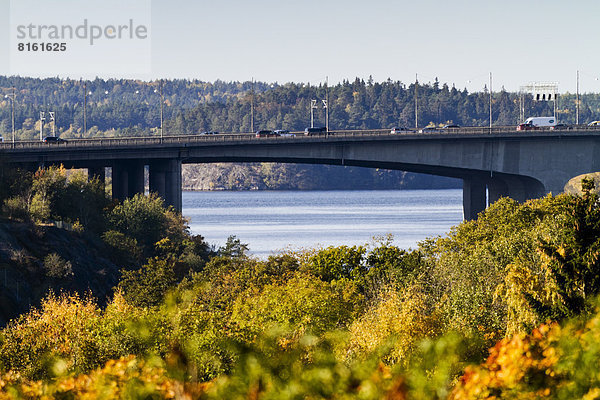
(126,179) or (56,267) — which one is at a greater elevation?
(126,179)

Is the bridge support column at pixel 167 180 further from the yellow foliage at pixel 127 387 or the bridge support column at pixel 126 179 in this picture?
the yellow foliage at pixel 127 387

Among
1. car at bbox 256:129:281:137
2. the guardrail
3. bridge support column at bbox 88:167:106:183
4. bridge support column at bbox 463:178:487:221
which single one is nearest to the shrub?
the guardrail

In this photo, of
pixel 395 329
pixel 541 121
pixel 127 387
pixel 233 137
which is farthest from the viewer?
pixel 541 121

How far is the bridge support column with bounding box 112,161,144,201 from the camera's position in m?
125

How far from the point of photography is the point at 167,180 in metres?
122

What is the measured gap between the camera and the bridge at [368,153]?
119125 mm

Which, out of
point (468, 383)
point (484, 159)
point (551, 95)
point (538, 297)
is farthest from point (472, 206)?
point (468, 383)

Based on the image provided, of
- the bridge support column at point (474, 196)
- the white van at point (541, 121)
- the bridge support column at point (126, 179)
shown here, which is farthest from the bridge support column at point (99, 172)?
the white van at point (541, 121)

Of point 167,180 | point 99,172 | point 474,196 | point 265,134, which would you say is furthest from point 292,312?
point 474,196

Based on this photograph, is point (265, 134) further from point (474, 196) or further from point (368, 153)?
point (474, 196)

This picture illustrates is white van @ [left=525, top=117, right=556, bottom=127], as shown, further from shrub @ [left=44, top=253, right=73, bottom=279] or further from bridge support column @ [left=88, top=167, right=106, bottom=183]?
shrub @ [left=44, top=253, right=73, bottom=279]

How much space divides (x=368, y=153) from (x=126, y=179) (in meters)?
32.5

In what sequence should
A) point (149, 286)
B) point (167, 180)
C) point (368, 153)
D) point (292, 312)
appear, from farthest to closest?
point (368, 153), point (167, 180), point (149, 286), point (292, 312)

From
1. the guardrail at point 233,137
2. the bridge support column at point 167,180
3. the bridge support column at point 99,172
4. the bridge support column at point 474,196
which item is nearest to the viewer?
the guardrail at point 233,137
